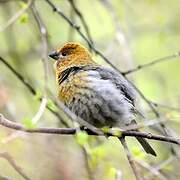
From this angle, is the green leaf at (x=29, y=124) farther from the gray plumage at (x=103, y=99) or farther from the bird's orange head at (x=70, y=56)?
the bird's orange head at (x=70, y=56)

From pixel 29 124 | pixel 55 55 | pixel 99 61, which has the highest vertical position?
pixel 29 124

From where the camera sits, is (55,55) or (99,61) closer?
(55,55)

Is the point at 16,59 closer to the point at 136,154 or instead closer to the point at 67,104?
the point at 67,104

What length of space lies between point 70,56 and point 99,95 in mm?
858

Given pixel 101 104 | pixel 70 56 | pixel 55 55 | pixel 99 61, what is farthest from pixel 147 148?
pixel 99 61

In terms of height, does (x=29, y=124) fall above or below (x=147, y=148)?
above

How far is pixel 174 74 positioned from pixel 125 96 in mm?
3164

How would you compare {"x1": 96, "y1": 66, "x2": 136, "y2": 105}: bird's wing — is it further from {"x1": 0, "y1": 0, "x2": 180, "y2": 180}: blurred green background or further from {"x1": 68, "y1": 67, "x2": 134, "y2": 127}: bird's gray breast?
{"x1": 0, "y1": 0, "x2": 180, "y2": 180}: blurred green background

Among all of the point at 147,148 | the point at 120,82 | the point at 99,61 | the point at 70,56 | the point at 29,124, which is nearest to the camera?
the point at 29,124

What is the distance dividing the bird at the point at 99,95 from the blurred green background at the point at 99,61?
21cm

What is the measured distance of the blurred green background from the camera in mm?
5340

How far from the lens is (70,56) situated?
5.75 meters

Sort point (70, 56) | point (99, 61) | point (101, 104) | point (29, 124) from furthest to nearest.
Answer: point (99, 61) → point (70, 56) → point (101, 104) → point (29, 124)

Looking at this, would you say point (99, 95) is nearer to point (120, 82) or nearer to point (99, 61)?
point (120, 82)
